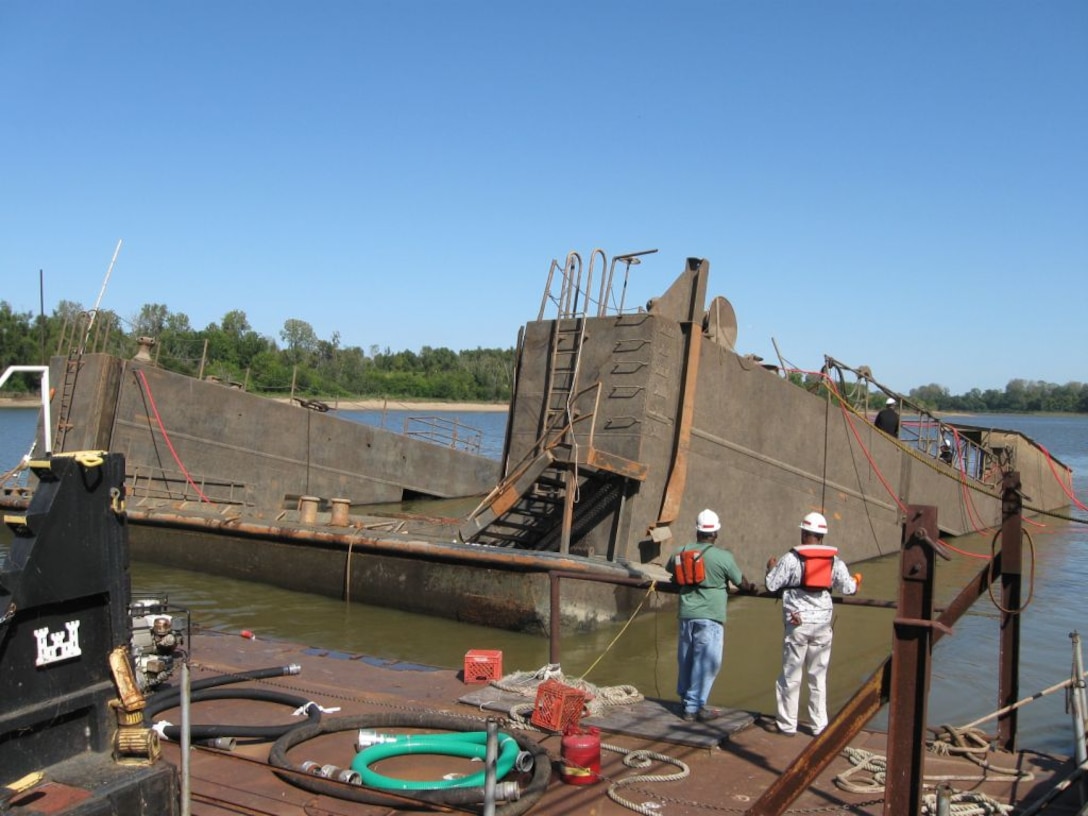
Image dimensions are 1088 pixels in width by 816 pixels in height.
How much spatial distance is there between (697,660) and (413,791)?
8.00ft

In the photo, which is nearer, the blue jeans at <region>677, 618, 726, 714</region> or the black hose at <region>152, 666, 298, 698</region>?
the blue jeans at <region>677, 618, 726, 714</region>

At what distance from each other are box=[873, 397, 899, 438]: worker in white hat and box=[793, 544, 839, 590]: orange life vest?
12.4 meters

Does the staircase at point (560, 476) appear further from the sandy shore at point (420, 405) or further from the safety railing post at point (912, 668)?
the sandy shore at point (420, 405)

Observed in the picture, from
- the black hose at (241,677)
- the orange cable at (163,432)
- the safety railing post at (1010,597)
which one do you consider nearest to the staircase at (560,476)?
the black hose at (241,677)

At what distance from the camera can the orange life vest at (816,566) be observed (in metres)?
5.80

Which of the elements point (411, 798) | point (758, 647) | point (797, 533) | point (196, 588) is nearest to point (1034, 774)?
point (411, 798)

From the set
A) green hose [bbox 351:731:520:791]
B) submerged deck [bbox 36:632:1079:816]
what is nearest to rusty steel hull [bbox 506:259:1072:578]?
submerged deck [bbox 36:632:1079:816]

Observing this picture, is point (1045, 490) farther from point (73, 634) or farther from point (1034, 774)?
point (73, 634)

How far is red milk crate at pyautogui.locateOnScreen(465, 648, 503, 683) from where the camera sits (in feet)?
22.7

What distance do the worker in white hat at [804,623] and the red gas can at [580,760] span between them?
1.46 m

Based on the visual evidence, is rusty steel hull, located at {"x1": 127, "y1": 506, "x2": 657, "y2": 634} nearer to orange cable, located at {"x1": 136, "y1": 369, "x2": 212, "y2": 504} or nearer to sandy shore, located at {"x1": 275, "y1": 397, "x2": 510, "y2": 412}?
orange cable, located at {"x1": 136, "y1": 369, "x2": 212, "y2": 504}

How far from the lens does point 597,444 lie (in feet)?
38.8

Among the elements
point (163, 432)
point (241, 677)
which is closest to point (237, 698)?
point (241, 677)

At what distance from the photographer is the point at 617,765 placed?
5223 mm
